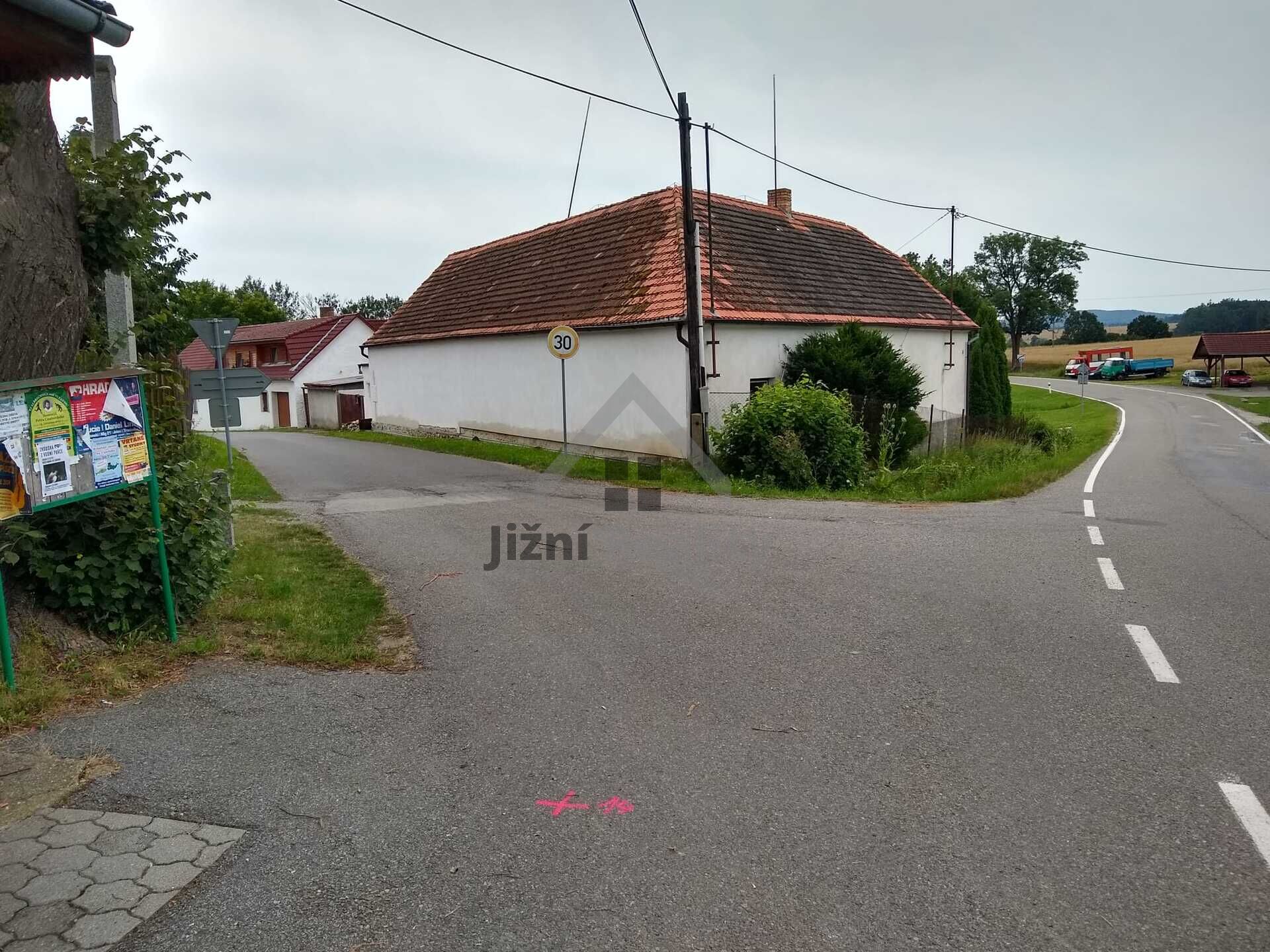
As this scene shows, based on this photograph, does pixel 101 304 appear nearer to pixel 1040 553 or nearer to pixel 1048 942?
pixel 1048 942

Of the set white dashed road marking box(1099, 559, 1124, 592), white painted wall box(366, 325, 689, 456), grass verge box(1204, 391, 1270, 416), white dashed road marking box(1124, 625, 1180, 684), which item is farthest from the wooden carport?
white dashed road marking box(1124, 625, 1180, 684)

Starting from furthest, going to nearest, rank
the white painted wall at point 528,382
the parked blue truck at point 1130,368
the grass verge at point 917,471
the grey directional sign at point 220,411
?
the parked blue truck at point 1130,368, the white painted wall at point 528,382, the grass verge at point 917,471, the grey directional sign at point 220,411

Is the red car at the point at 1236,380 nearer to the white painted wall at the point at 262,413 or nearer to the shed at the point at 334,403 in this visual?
the shed at the point at 334,403

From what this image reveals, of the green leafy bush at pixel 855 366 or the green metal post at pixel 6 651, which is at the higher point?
the green leafy bush at pixel 855 366

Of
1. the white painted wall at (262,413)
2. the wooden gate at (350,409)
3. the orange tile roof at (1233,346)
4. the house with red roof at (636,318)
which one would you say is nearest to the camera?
the house with red roof at (636,318)

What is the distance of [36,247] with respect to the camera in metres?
5.44

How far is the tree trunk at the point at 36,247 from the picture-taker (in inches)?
206

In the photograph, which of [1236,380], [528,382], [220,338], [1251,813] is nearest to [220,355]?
[220,338]

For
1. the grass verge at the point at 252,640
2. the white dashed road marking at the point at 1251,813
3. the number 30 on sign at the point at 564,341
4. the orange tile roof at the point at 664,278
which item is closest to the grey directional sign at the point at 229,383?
the grass verge at the point at 252,640

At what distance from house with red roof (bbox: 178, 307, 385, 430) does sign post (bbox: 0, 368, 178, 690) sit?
39.7 metres

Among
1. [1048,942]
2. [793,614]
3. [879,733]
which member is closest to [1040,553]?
[793,614]

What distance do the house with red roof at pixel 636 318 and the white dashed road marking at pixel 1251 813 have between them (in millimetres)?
12973

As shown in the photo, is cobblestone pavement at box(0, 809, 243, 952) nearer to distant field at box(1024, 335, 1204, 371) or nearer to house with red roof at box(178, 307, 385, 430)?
house with red roof at box(178, 307, 385, 430)

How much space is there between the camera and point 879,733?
4.67 m
